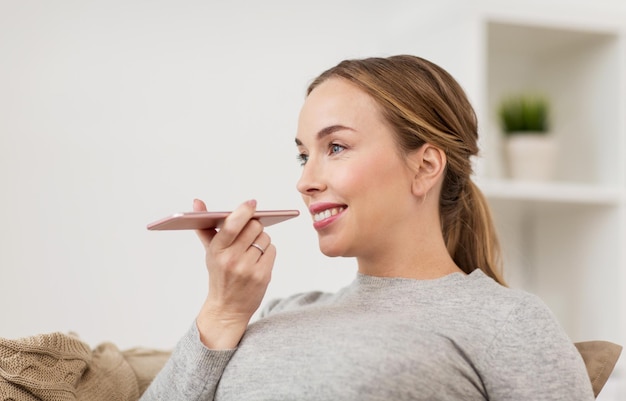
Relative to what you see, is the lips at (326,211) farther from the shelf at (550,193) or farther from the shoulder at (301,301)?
the shelf at (550,193)

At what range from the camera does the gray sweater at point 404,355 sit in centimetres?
131

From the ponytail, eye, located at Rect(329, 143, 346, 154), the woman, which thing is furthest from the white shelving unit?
eye, located at Rect(329, 143, 346, 154)

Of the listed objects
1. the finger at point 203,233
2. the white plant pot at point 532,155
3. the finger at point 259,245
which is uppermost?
the finger at point 203,233

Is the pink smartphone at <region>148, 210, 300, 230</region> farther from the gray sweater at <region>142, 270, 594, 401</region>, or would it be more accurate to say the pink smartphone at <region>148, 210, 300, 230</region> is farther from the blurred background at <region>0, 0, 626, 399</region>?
the blurred background at <region>0, 0, 626, 399</region>

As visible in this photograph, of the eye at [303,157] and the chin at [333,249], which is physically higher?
the eye at [303,157]

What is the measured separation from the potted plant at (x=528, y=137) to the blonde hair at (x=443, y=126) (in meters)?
1.11

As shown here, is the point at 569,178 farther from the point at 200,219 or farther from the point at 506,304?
the point at 200,219

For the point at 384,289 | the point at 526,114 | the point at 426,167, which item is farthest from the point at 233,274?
the point at 526,114

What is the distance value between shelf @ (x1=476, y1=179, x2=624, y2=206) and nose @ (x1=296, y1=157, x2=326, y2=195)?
1.21 metres

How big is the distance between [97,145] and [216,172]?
379 millimetres

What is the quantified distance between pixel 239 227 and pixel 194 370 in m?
0.26

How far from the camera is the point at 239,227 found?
1394 millimetres

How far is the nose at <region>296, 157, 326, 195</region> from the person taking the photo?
150 cm

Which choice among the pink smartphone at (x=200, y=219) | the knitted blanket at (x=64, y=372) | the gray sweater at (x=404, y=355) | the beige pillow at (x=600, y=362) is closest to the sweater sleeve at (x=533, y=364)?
the gray sweater at (x=404, y=355)
